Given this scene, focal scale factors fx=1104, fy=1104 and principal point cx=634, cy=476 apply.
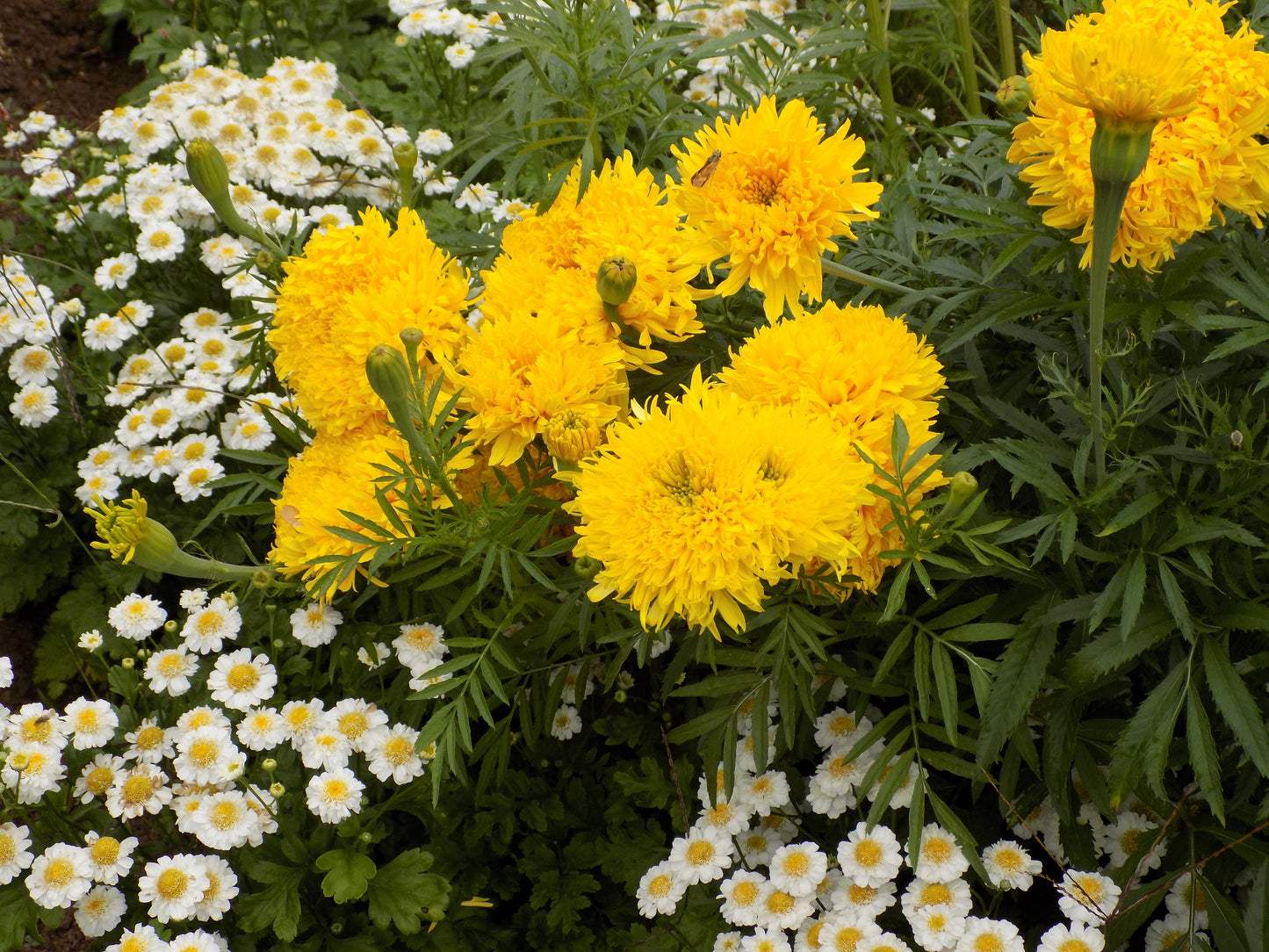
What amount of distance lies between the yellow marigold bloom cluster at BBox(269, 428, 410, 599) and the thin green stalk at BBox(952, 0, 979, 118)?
5.04 feet

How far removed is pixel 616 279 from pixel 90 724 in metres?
1.28

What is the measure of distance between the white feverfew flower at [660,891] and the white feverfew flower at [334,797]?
1.65ft

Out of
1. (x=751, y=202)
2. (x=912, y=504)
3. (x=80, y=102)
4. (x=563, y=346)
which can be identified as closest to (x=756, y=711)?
(x=912, y=504)

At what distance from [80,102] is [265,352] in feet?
9.07

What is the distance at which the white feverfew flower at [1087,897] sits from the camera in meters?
1.59

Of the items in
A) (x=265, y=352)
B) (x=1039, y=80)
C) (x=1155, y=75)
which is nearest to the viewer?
(x=1155, y=75)

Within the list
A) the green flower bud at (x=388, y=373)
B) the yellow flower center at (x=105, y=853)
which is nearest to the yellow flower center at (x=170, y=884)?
the yellow flower center at (x=105, y=853)

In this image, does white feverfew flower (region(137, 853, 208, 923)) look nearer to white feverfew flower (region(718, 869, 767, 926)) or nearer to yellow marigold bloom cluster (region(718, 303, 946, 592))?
white feverfew flower (region(718, 869, 767, 926))

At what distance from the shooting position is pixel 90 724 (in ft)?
6.53

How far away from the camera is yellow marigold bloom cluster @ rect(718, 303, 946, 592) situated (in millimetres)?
1479

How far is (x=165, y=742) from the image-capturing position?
6.62ft

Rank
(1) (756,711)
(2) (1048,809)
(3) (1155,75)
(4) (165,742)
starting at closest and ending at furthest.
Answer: (3) (1155,75) < (1) (756,711) < (2) (1048,809) < (4) (165,742)

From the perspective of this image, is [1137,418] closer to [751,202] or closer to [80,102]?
[751,202]

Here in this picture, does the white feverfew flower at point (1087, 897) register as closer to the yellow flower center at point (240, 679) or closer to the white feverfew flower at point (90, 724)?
the yellow flower center at point (240, 679)
